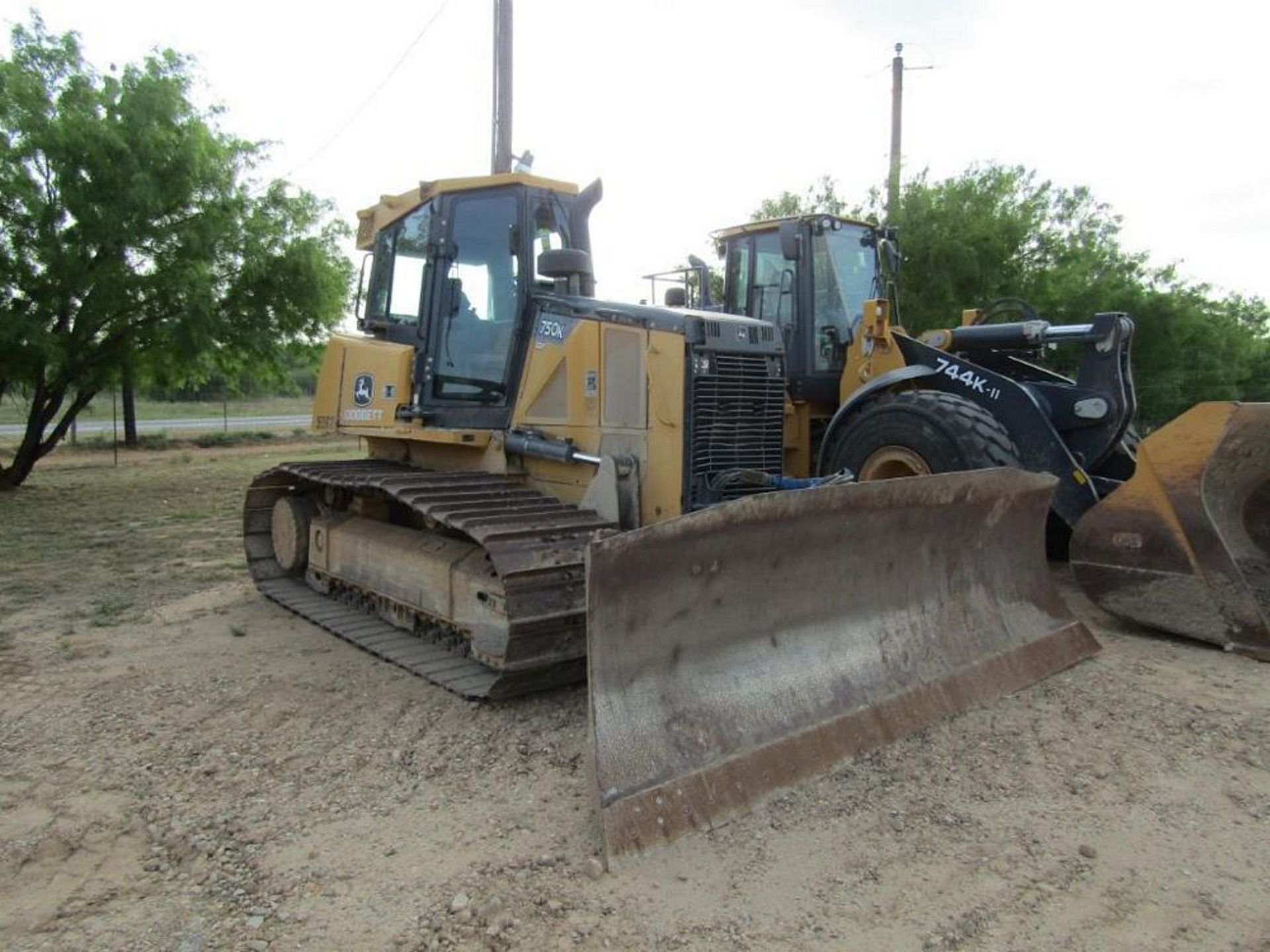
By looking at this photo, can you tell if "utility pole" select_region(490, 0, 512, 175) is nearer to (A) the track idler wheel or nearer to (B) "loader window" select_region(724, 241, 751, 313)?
(B) "loader window" select_region(724, 241, 751, 313)

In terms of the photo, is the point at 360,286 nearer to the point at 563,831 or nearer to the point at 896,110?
the point at 563,831

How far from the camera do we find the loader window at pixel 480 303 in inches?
226

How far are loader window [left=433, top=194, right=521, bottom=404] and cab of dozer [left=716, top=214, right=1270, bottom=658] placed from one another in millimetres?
2319

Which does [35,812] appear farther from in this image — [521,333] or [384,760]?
[521,333]

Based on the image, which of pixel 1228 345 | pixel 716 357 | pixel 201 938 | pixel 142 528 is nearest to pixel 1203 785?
pixel 716 357

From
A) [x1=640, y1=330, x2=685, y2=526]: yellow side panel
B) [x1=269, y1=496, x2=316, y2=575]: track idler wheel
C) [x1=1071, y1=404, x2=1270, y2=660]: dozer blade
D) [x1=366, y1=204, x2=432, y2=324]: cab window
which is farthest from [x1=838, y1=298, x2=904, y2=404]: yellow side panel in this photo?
[x1=269, y1=496, x2=316, y2=575]: track idler wheel

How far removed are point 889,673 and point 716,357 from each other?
76.0 inches

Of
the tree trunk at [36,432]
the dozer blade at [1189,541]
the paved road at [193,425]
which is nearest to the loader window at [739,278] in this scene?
the dozer blade at [1189,541]

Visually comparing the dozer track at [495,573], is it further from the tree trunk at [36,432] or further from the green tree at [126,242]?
the tree trunk at [36,432]

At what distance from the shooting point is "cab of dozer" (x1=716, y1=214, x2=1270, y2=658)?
212 inches

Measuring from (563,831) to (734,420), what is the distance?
270 cm

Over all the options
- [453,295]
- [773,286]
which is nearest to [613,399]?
[453,295]

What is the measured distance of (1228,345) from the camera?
2061cm

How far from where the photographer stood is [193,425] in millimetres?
29219
